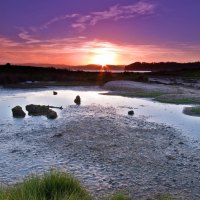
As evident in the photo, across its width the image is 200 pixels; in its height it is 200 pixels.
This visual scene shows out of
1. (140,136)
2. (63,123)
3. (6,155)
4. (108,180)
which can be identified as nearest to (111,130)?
(140,136)

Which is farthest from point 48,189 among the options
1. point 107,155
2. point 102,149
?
point 102,149

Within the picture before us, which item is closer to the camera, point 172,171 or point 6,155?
point 172,171

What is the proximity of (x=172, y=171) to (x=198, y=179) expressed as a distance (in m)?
1.26

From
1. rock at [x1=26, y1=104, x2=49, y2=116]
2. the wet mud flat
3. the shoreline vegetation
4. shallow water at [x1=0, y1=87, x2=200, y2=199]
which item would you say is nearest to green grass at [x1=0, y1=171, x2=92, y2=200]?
the shoreline vegetation

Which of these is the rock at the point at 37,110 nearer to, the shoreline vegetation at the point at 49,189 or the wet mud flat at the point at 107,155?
the wet mud flat at the point at 107,155

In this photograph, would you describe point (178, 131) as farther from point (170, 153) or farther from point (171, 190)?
point (171, 190)

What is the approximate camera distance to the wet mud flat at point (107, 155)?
13.0m

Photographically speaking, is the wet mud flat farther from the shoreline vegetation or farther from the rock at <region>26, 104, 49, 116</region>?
the rock at <region>26, 104, 49, 116</region>

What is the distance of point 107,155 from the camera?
55.8 ft

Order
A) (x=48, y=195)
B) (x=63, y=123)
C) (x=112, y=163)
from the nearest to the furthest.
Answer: (x=48, y=195) → (x=112, y=163) → (x=63, y=123)

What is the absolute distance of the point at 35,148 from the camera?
1825cm

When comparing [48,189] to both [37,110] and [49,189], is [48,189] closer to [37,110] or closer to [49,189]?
[49,189]

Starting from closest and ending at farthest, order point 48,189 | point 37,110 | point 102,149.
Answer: point 48,189, point 102,149, point 37,110

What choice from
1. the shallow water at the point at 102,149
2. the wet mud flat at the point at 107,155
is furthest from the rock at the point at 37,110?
the wet mud flat at the point at 107,155
